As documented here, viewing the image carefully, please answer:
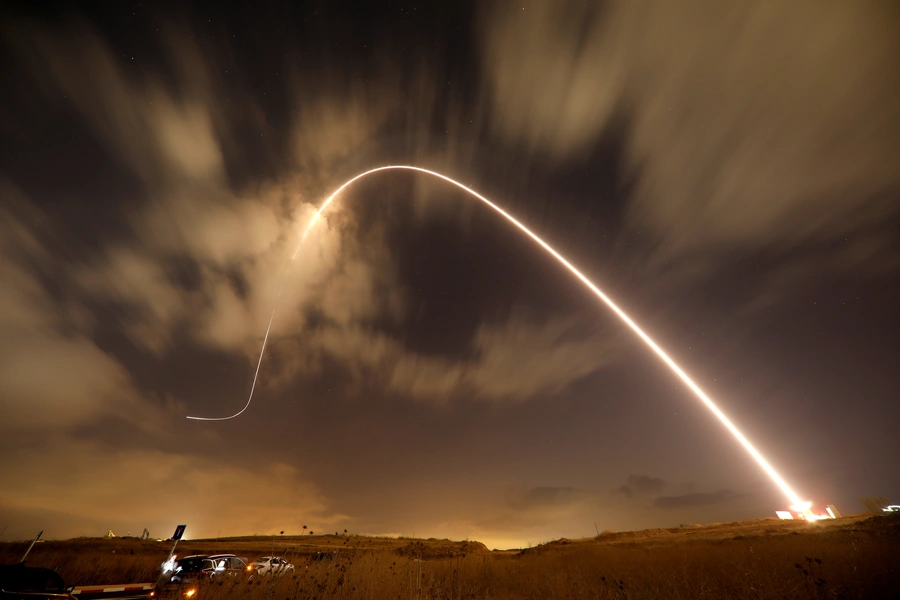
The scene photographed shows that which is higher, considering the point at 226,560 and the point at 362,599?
the point at 226,560

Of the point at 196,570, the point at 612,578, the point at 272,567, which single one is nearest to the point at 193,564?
the point at 196,570

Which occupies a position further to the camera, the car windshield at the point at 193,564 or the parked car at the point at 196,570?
the car windshield at the point at 193,564

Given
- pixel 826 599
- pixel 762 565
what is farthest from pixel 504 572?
pixel 826 599

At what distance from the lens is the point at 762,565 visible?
14164mm

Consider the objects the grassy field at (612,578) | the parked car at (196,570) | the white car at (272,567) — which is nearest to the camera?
the grassy field at (612,578)

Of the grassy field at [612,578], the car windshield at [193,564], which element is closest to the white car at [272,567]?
the grassy field at [612,578]

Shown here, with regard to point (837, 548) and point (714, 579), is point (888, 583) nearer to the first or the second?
point (714, 579)

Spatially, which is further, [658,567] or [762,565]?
[658,567]

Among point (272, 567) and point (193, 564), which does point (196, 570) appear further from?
point (272, 567)

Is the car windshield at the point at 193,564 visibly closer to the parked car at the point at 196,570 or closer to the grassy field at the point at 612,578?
the parked car at the point at 196,570

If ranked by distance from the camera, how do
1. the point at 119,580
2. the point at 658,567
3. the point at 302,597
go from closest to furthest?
the point at 302,597 < the point at 658,567 < the point at 119,580

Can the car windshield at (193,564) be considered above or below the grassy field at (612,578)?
above

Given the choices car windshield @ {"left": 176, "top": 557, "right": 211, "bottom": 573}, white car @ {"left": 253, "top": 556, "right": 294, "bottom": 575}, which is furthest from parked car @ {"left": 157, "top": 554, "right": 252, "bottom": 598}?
white car @ {"left": 253, "top": 556, "right": 294, "bottom": 575}

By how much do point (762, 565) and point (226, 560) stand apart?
77.5 ft
